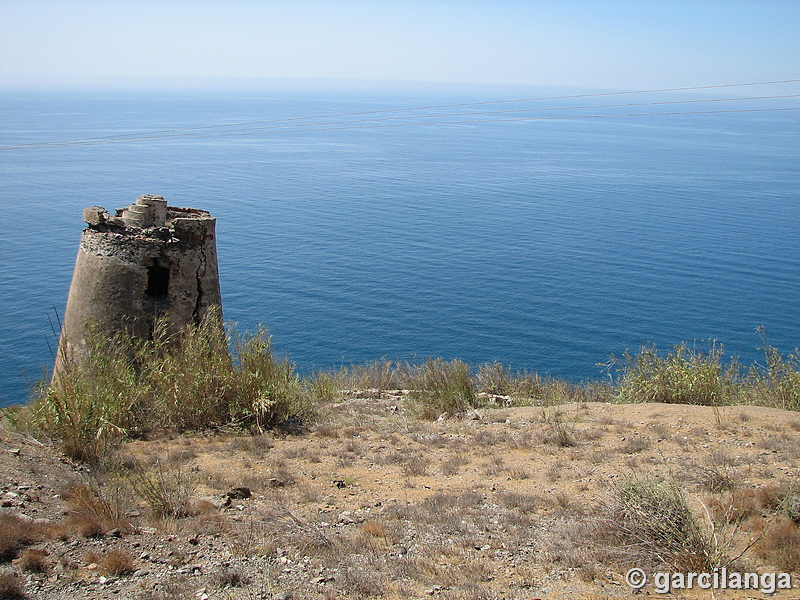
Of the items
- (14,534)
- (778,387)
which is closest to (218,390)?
(14,534)

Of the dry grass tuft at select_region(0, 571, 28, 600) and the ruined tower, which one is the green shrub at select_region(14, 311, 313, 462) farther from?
the dry grass tuft at select_region(0, 571, 28, 600)

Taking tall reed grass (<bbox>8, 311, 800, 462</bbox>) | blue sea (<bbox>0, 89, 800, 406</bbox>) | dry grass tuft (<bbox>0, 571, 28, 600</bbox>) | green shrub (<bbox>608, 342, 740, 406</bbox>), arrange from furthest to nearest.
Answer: blue sea (<bbox>0, 89, 800, 406</bbox>) < green shrub (<bbox>608, 342, 740, 406</bbox>) < tall reed grass (<bbox>8, 311, 800, 462</bbox>) < dry grass tuft (<bbox>0, 571, 28, 600</bbox>)

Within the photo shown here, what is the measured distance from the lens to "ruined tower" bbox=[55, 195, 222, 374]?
9.36m

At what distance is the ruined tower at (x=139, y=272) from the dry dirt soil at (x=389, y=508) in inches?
82.8

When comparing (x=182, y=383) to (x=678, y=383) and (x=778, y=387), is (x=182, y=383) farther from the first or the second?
(x=778, y=387)

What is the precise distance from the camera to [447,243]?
1779 inches

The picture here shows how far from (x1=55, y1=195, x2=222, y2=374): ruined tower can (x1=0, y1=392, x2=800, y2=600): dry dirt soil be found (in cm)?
210

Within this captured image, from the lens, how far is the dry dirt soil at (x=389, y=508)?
4.50 meters

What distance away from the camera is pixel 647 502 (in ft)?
16.4

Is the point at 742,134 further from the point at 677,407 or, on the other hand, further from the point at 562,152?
the point at 677,407

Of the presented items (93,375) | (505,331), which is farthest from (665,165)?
(93,375)

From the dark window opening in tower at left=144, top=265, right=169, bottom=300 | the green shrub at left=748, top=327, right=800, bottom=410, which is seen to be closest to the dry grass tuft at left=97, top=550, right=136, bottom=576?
the dark window opening in tower at left=144, top=265, right=169, bottom=300

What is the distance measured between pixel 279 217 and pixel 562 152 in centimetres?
5390

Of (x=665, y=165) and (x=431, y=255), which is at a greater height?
(x=665, y=165)
